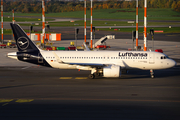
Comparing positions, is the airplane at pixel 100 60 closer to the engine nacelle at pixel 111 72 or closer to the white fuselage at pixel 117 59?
the white fuselage at pixel 117 59

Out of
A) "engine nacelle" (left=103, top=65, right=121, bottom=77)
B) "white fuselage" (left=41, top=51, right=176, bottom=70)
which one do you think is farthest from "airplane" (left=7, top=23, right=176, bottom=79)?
"engine nacelle" (left=103, top=65, right=121, bottom=77)

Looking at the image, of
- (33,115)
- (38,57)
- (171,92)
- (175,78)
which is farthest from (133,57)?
(33,115)

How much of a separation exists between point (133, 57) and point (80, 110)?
1631 centimetres

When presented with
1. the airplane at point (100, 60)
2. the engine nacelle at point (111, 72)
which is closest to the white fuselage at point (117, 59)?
the airplane at point (100, 60)

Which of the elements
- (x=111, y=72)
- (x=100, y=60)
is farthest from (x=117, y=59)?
(x=111, y=72)

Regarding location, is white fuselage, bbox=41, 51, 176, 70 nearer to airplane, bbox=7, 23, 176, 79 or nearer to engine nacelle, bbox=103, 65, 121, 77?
airplane, bbox=7, 23, 176, 79

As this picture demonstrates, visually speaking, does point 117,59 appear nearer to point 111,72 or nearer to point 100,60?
point 100,60

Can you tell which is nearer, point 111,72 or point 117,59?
point 111,72

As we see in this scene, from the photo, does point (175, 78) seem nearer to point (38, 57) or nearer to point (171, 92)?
point (171, 92)

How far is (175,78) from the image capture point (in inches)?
1457

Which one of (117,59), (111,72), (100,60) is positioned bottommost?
(111,72)

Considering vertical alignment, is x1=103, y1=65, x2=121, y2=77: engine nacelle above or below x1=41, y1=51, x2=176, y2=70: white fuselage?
below

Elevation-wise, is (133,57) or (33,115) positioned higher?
(133,57)

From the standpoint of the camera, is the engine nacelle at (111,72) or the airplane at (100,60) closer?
the engine nacelle at (111,72)
